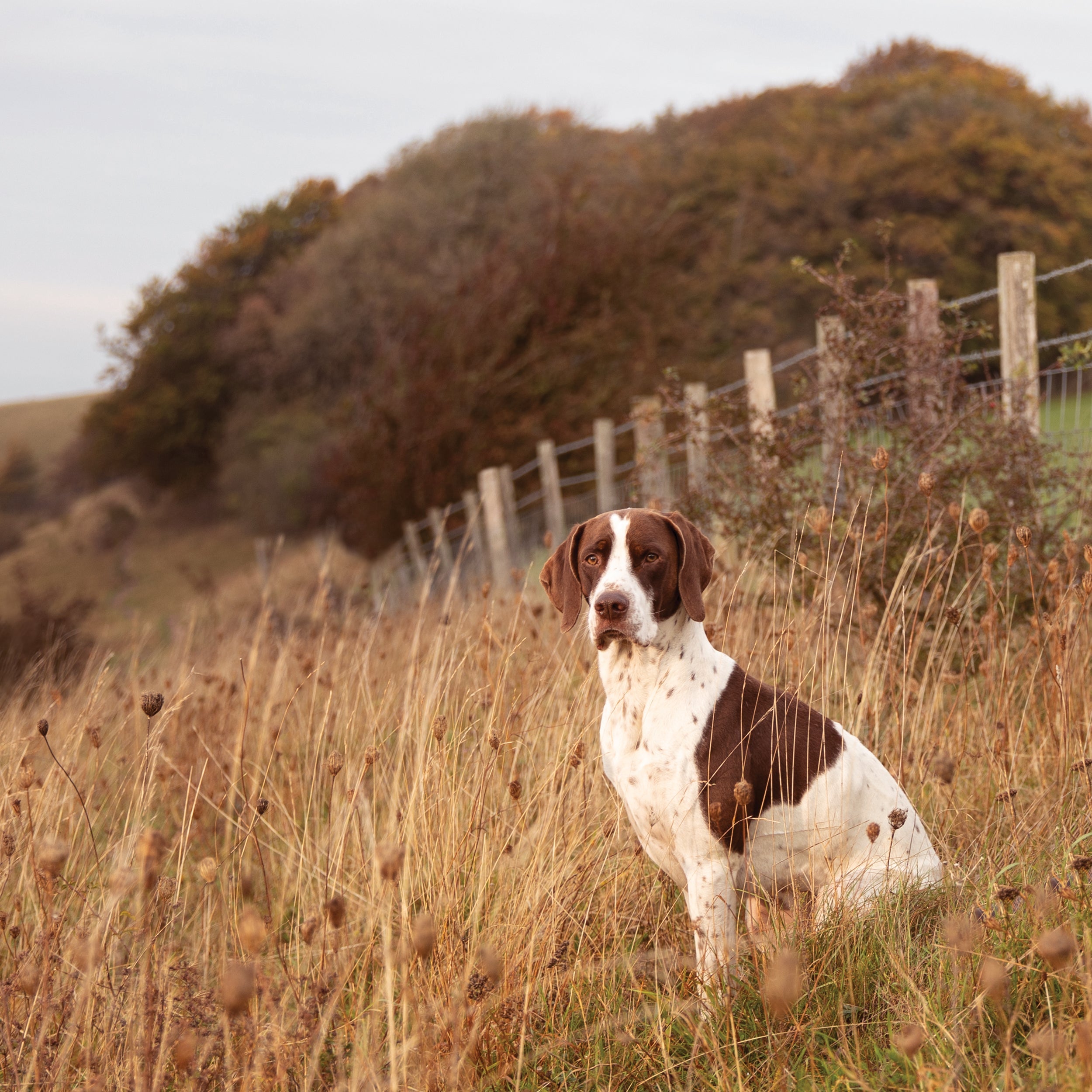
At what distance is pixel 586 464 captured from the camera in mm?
15430

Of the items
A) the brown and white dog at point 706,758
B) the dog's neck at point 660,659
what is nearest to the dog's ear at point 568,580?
the brown and white dog at point 706,758

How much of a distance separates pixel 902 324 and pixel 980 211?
66.4 feet

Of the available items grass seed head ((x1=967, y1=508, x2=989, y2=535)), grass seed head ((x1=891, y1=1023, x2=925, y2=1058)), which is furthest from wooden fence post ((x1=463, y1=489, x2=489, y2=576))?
grass seed head ((x1=891, y1=1023, x2=925, y2=1058))

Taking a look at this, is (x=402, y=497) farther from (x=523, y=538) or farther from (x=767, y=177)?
(x=767, y=177)

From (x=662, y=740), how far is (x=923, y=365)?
289cm

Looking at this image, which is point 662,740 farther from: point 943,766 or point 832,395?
point 832,395

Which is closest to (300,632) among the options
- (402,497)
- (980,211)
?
(402,497)

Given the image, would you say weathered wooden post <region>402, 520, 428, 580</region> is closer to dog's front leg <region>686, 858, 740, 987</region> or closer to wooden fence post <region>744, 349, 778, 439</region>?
wooden fence post <region>744, 349, 778, 439</region>

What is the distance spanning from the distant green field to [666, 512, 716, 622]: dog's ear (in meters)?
38.9

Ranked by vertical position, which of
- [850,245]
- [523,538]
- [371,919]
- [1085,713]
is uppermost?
[850,245]

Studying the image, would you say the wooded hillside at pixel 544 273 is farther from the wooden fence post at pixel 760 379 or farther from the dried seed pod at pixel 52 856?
the dried seed pod at pixel 52 856

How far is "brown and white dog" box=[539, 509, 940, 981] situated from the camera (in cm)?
271

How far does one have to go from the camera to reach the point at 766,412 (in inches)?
206

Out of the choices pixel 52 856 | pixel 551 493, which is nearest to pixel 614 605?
pixel 52 856
